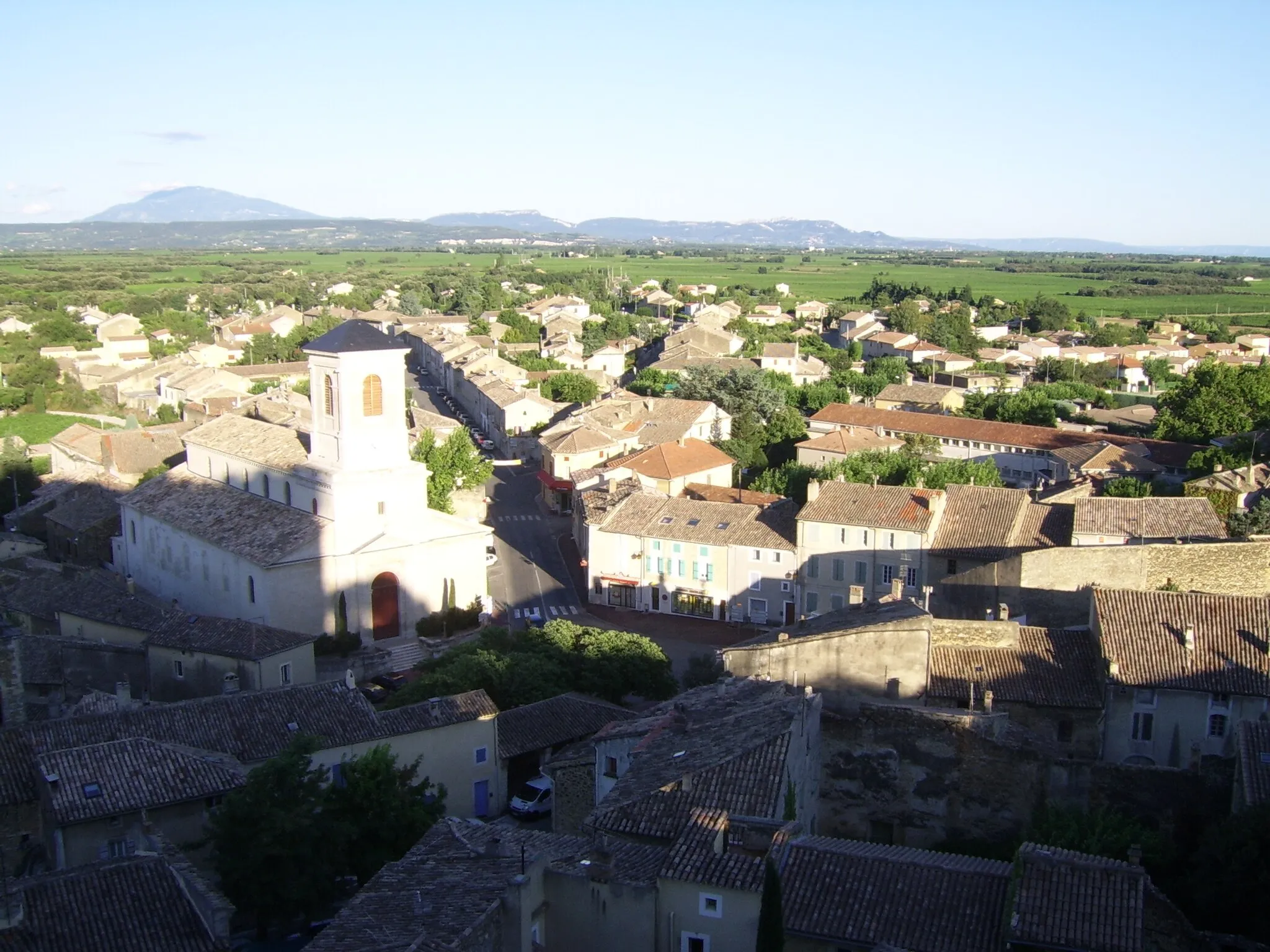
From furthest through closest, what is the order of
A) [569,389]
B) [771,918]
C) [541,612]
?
[569,389]
[541,612]
[771,918]

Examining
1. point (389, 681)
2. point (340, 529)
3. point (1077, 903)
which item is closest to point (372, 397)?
point (340, 529)

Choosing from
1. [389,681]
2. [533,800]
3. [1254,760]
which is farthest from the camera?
[389,681]

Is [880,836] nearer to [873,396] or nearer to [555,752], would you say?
[555,752]

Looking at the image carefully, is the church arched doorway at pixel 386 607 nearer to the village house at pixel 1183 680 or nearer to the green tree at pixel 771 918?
the village house at pixel 1183 680

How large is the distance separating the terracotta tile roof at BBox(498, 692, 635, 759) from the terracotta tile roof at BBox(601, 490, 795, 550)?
15548 mm

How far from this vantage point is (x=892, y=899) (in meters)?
15.4

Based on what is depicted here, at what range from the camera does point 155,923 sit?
16.2m

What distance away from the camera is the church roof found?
127 feet

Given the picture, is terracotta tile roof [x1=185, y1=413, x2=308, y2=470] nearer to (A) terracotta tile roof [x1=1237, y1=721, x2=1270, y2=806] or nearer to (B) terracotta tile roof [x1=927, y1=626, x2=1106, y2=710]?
(B) terracotta tile roof [x1=927, y1=626, x2=1106, y2=710]

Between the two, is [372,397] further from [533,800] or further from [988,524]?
[988,524]

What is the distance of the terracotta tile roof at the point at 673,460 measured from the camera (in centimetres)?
5619

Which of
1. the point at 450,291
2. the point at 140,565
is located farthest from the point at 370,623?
the point at 450,291

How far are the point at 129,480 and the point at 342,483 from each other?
23685mm

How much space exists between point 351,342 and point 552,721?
16.2 metres
